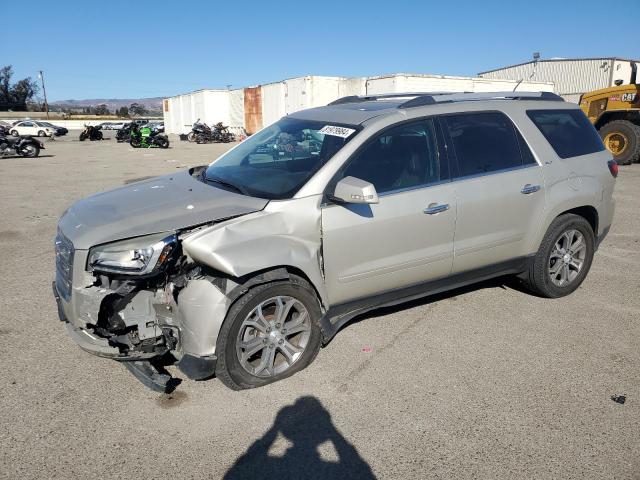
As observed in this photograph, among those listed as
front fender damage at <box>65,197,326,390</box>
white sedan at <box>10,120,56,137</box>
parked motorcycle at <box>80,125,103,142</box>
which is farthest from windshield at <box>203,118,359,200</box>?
white sedan at <box>10,120,56,137</box>

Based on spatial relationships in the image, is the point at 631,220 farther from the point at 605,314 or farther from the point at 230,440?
the point at 230,440

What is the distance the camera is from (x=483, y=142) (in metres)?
4.00

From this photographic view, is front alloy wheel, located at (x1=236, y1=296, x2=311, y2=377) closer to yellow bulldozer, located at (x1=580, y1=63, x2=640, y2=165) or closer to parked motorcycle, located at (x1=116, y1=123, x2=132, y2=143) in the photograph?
yellow bulldozer, located at (x1=580, y1=63, x2=640, y2=165)

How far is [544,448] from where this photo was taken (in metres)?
2.63

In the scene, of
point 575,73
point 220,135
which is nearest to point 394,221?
point 220,135

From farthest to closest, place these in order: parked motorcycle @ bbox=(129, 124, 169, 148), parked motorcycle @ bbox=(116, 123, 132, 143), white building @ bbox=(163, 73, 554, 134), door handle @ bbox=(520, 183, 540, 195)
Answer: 1. parked motorcycle @ bbox=(116, 123, 132, 143)
2. parked motorcycle @ bbox=(129, 124, 169, 148)
3. white building @ bbox=(163, 73, 554, 134)
4. door handle @ bbox=(520, 183, 540, 195)

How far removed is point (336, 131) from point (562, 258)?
2.54 meters

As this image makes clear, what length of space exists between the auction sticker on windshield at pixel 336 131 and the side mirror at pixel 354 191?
0.50 meters

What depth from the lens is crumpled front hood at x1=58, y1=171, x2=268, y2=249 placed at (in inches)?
117

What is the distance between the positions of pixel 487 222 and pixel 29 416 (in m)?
3.47

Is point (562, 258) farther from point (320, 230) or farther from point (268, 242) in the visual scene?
point (268, 242)

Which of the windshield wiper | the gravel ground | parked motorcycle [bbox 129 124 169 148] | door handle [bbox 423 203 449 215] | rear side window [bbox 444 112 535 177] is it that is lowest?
the gravel ground

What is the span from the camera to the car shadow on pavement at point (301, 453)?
8.11 ft

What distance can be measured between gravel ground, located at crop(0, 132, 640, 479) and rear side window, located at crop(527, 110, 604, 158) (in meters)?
1.43
